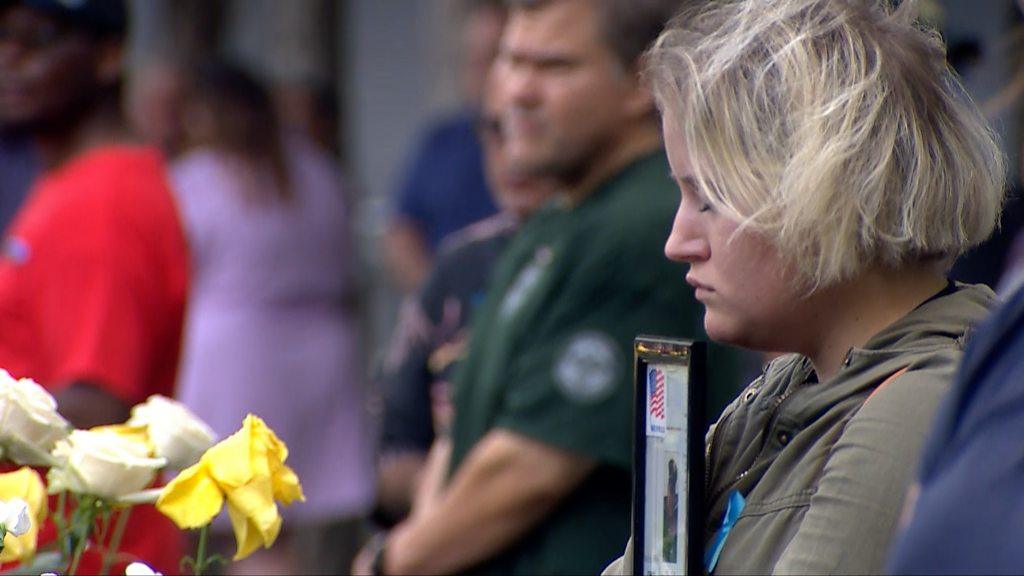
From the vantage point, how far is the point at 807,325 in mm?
1534

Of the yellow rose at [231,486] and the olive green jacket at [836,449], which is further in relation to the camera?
the yellow rose at [231,486]

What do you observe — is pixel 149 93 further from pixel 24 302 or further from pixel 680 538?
pixel 680 538

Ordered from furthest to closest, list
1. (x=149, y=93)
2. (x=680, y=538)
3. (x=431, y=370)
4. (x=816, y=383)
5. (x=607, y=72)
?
1. (x=149, y=93)
2. (x=431, y=370)
3. (x=607, y=72)
4. (x=816, y=383)
5. (x=680, y=538)

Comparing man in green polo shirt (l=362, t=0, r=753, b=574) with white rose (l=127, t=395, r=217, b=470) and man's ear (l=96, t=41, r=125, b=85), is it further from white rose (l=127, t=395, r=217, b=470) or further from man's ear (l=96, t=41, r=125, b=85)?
white rose (l=127, t=395, r=217, b=470)

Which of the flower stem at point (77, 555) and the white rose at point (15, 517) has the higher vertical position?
the white rose at point (15, 517)

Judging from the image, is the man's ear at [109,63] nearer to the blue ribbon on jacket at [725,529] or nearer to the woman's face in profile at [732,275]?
the woman's face in profile at [732,275]

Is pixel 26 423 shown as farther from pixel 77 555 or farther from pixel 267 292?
pixel 267 292

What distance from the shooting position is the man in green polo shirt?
270 centimetres

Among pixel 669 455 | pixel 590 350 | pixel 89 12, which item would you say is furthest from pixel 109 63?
pixel 669 455

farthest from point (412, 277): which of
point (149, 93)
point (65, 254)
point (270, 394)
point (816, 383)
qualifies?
point (816, 383)

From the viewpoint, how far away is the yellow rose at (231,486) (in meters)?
1.54

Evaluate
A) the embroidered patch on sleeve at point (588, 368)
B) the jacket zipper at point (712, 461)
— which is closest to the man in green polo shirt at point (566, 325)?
the embroidered patch on sleeve at point (588, 368)

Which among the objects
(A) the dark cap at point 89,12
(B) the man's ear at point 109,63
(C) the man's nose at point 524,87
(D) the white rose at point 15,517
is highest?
(A) the dark cap at point 89,12

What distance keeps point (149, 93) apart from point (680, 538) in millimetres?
5175
